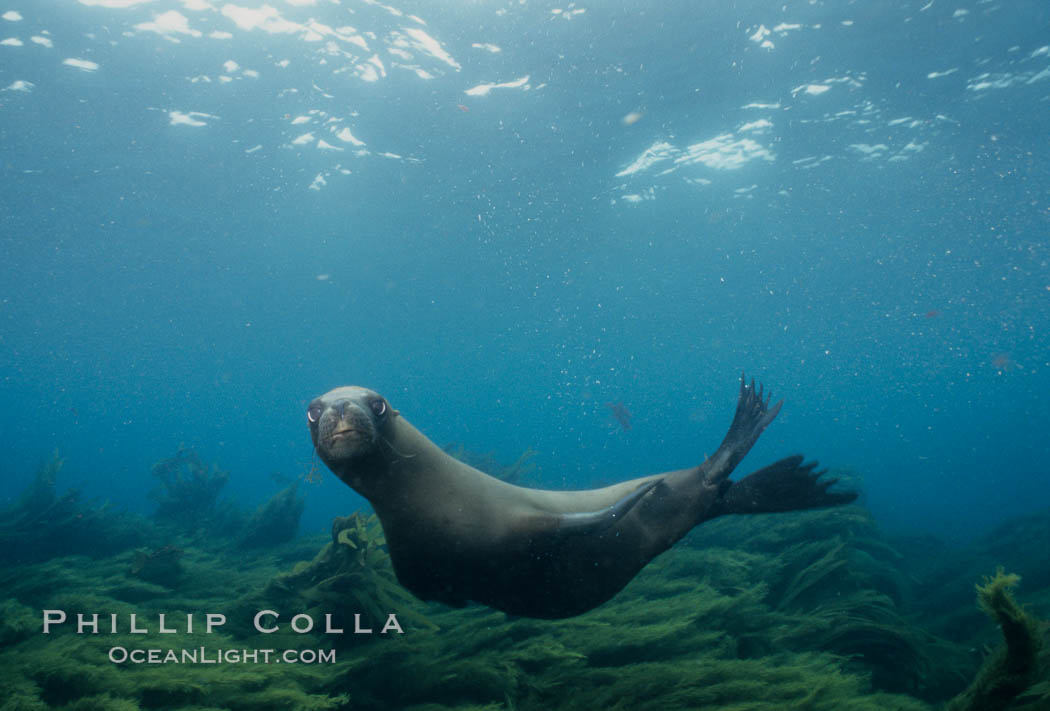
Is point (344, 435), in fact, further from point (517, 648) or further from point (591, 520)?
point (517, 648)

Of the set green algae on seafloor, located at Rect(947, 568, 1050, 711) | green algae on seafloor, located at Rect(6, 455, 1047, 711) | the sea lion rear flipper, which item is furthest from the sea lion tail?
green algae on seafloor, located at Rect(947, 568, 1050, 711)

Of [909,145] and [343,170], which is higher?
[343,170]

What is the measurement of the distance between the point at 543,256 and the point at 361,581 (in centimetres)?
2593

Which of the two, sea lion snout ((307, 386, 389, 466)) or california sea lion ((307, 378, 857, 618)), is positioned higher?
sea lion snout ((307, 386, 389, 466))

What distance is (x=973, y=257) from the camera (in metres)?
35.5

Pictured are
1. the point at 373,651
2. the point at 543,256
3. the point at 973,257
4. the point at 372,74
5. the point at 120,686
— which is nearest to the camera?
the point at 120,686

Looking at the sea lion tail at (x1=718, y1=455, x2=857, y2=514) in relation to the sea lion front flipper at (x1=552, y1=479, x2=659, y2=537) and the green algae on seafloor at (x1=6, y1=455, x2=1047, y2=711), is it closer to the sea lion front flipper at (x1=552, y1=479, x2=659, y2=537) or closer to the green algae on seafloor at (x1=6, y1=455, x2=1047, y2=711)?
the green algae on seafloor at (x1=6, y1=455, x2=1047, y2=711)

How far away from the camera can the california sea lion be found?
2.27 metres

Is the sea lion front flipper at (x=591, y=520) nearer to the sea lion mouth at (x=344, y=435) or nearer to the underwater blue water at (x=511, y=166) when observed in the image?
the sea lion mouth at (x=344, y=435)

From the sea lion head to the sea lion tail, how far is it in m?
2.13

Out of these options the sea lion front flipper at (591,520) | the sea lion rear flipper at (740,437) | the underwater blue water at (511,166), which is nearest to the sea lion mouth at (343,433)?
the sea lion front flipper at (591,520)

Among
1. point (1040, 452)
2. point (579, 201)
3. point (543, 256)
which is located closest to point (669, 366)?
point (1040, 452)

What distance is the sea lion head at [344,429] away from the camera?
6.78 feet

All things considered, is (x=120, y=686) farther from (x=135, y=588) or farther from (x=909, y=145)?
(x=909, y=145)
